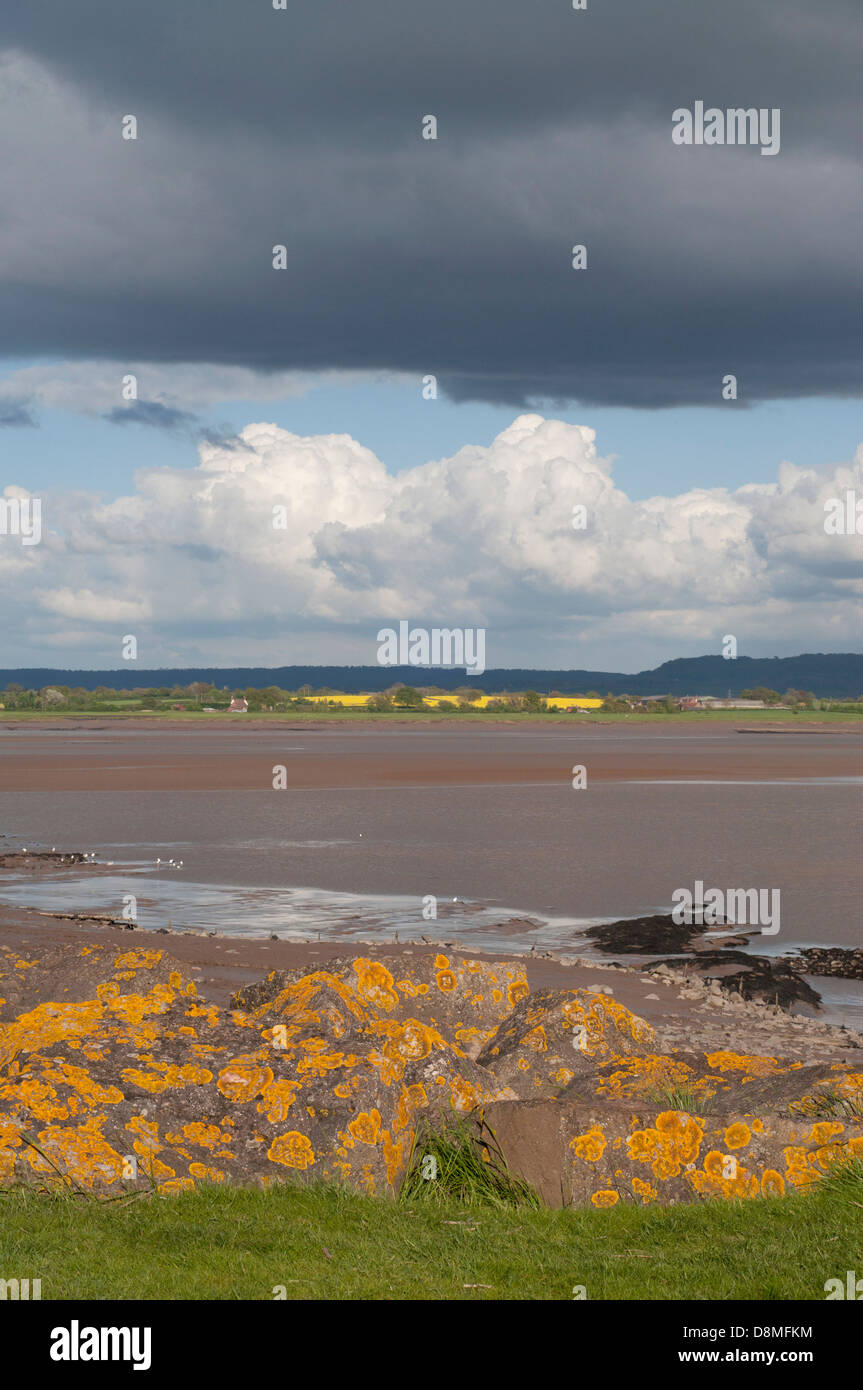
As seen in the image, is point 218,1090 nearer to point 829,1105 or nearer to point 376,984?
point 376,984

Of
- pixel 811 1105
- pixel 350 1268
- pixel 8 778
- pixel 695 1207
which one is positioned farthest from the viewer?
pixel 8 778

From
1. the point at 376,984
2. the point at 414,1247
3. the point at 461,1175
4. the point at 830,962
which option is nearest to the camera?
the point at 414,1247

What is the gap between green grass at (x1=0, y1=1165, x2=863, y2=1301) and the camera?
21.0 ft

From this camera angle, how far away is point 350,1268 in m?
6.71

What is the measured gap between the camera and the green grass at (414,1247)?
6410 mm

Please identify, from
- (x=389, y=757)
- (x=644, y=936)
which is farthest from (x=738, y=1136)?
(x=389, y=757)

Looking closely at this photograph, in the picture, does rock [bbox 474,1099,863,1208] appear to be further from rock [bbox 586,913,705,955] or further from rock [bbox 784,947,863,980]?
rock [bbox 586,913,705,955]

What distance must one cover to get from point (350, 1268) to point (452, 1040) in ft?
14.8

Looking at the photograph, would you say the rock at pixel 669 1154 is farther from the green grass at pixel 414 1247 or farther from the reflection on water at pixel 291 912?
the reflection on water at pixel 291 912

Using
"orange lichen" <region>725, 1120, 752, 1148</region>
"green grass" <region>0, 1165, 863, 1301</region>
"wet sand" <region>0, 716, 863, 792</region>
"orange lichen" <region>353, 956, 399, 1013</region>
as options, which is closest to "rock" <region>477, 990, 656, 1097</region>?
"orange lichen" <region>353, 956, 399, 1013</region>

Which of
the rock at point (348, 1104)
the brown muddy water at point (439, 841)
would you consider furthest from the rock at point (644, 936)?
the rock at point (348, 1104)

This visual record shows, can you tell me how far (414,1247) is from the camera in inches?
280
